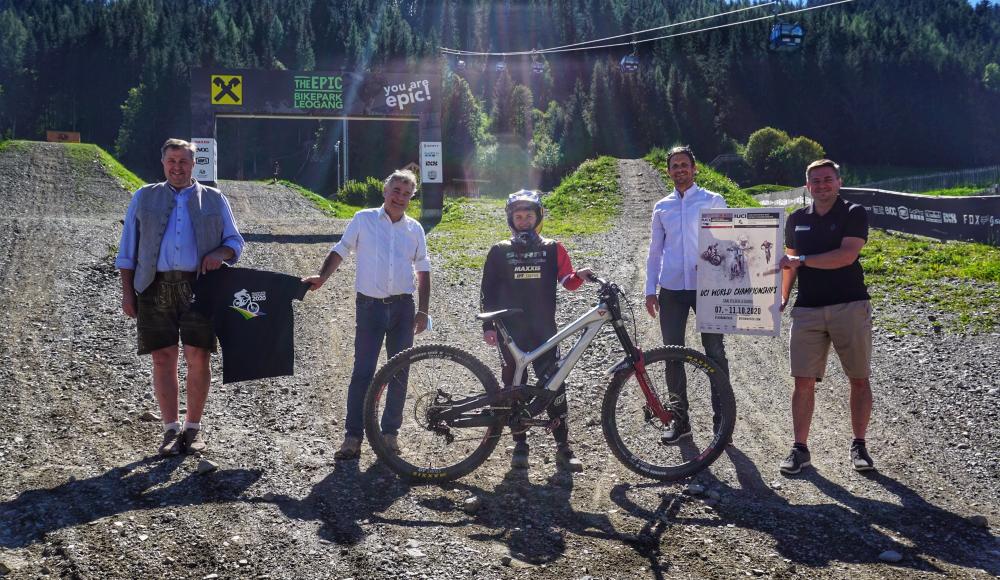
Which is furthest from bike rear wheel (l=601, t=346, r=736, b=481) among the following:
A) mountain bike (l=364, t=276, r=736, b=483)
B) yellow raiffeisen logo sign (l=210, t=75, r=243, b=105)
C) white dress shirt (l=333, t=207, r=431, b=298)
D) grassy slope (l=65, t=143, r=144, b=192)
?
grassy slope (l=65, t=143, r=144, b=192)

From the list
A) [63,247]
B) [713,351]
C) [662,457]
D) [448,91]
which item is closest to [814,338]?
[713,351]

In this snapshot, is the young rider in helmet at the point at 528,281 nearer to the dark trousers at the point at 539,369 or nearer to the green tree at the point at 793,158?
the dark trousers at the point at 539,369

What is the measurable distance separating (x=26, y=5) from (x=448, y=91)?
10295 centimetres

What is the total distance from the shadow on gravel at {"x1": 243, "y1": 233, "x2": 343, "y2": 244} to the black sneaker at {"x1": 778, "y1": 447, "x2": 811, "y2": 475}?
46.3ft

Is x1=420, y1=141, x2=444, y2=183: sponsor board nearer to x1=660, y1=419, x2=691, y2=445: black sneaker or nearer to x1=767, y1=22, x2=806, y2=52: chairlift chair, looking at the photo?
x1=767, y1=22, x2=806, y2=52: chairlift chair

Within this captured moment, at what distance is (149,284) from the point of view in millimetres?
6074

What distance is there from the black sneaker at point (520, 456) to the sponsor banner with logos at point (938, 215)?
15.2m

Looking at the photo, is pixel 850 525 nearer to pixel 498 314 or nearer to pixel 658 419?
pixel 658 419

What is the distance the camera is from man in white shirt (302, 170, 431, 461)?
632 centimetres

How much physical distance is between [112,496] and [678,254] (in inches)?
161

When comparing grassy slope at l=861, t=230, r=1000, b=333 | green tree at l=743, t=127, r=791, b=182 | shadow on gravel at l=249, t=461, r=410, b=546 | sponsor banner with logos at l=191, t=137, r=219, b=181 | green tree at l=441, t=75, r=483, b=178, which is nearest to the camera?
shadow on gravel at l=249, t=461, r=410, b=546

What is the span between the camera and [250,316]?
20.7 feet

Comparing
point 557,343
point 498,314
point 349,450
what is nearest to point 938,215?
point 557,343

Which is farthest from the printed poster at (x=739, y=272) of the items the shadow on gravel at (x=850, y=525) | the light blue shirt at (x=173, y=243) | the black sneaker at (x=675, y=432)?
the light blue shirt at (x=173, y=243)
